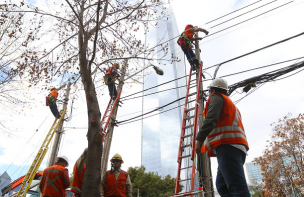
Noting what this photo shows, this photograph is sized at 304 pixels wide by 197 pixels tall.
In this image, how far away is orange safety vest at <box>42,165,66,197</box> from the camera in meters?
3.94

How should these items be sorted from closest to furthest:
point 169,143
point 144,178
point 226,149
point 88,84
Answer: point 226,149 < point 88,84 < point 144,178 < point 169,143

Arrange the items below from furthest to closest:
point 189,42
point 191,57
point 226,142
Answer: point 189,42 → point 191,57 → point 226,142

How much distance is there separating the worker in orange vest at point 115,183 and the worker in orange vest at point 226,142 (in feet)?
6.65

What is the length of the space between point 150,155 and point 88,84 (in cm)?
10304

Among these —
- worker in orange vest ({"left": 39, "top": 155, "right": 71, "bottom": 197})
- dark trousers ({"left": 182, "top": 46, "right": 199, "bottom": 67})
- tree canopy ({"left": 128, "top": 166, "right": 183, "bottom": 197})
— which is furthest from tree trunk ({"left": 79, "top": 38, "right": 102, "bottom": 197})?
tree canopy ({"left": 128, "top": 166, "right": 183, "bottom": 197})

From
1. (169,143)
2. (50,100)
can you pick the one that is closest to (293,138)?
(50,100)

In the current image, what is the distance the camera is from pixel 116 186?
4.12 meters

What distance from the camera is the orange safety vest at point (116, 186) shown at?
4.07m

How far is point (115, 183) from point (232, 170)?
2491mm

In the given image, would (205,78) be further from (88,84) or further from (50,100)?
(50,100)

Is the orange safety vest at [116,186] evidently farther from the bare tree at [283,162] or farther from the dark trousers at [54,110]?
the bare tree at [283,162]

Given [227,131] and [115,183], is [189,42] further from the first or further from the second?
[227,131]

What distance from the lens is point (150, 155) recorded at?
103688 millimetres

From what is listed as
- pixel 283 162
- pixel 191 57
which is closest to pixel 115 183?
pixel 191 57
